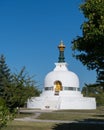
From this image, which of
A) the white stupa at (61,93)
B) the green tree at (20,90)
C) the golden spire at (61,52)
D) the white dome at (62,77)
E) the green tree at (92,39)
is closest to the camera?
the green tree at (92,39)

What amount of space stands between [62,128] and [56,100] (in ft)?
162

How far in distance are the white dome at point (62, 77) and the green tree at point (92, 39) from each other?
6258 cm

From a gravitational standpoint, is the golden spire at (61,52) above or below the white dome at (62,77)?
above

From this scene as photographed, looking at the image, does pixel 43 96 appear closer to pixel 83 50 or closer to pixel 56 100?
pixel 56 100

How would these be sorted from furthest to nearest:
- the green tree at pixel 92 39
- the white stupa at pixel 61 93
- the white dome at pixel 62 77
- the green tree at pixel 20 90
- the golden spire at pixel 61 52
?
the golden spire at pixel 61 52
the white dome at pixel 62 77
the white stupa at pixel 61 93
the green tree at pixel 20 90
the green tree at pixel 92 39

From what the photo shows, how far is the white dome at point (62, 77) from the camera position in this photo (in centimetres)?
8462

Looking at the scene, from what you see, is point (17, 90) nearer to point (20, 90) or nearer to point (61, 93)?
point (20, 90)

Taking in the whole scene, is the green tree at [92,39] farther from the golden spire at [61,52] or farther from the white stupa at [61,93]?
the golden spire at [61,52]

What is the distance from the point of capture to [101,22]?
18938 mm

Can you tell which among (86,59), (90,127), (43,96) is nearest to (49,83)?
(43,96)

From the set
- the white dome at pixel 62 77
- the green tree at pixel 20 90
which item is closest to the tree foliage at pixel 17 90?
the green tree at pixel 20 90

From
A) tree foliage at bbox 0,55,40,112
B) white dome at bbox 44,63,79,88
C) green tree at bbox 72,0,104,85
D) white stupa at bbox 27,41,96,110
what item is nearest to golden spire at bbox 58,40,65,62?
white stupa at bbox 27,41,96,110

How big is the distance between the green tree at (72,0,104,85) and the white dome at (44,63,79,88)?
62.6 metres

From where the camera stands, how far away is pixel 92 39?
19469 mm
